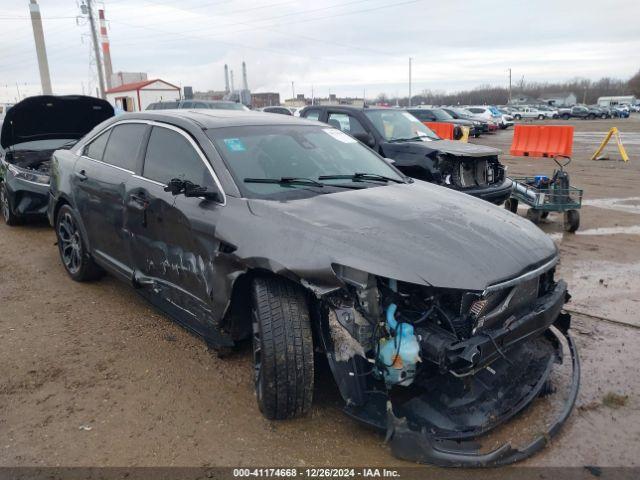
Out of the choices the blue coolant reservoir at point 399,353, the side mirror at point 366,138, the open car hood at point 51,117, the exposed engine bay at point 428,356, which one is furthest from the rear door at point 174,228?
the side mirror at point 366,138

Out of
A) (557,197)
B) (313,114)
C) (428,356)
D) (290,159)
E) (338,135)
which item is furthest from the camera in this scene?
(313,114)

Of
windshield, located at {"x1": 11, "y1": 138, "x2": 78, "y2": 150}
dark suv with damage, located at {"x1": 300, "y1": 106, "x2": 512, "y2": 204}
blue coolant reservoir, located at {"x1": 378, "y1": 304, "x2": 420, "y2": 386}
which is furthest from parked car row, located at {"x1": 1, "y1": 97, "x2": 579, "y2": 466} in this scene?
windshield, located at {"x1": 11, "y1": 138, "x2": 78, "y2": 150}

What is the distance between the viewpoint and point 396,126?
8289mm

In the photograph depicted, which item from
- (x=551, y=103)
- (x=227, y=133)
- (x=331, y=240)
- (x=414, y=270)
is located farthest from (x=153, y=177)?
(x=551, y=103)

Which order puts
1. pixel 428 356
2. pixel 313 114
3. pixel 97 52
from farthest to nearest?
1. pixel 97 52
2. pixel 313 114
3. pixel 428 356

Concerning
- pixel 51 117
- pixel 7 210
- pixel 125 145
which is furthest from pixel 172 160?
pixel 7 210

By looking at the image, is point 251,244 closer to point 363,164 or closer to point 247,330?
point 247,330

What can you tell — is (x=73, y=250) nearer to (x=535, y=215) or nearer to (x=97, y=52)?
(x=535, y=215)

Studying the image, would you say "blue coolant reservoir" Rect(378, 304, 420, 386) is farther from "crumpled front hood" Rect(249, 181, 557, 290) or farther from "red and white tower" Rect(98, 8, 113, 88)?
"red and white tower" Rect(98, 8, 113, 88)

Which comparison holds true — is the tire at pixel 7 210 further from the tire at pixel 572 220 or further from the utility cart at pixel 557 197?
the tire at pixel 572 220

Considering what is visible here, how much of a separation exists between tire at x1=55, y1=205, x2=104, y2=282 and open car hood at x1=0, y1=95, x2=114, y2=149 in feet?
8.70

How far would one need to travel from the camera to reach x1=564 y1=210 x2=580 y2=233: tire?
7.22 metres

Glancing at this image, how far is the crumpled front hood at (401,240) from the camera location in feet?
8.50

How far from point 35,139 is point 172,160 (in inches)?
198
